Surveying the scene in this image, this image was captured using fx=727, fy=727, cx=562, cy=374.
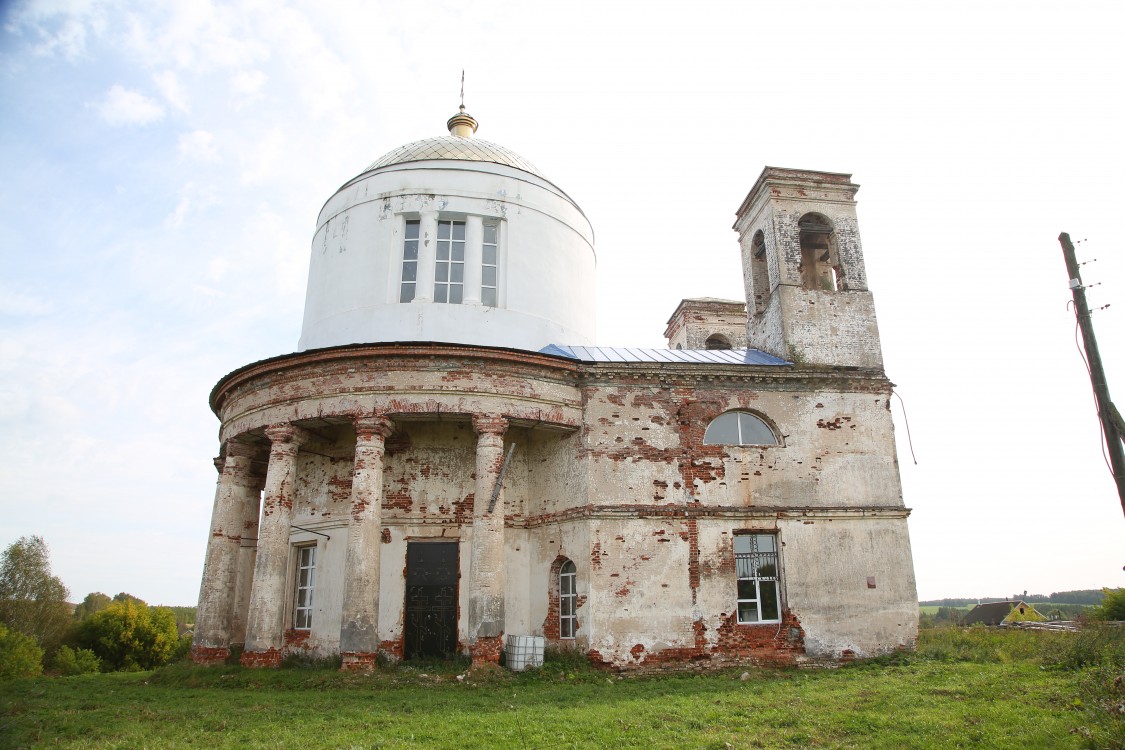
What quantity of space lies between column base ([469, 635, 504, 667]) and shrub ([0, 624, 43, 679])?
20342 millimetres

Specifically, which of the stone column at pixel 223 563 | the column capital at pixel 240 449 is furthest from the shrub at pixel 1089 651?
the column capital at pixel 240 449

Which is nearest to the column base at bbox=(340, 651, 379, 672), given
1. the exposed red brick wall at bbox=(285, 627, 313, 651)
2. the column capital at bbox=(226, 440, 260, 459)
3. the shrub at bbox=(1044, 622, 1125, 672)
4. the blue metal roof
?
the exposed red brick wall at bbox=(285, 627, 313, 651)

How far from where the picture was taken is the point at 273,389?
48.8ft

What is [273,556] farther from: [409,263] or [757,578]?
[757,578]

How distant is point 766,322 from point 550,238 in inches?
231

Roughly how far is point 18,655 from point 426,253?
22376 millimetres

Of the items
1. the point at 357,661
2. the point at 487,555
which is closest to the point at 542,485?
the point at 487,555

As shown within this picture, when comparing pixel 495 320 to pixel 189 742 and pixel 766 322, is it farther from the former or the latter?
pixel 189 742

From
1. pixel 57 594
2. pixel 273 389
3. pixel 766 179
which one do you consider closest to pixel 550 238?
pixel 766 179

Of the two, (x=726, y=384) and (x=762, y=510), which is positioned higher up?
(x=726, y=384)

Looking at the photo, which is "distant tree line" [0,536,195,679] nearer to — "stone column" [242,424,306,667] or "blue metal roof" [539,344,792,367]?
"stone column" [242,424,306,667]

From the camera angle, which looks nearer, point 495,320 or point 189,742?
point 189,742

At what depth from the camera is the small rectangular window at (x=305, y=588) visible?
51.1ft

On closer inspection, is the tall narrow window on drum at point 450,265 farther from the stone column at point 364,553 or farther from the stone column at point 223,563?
the stone column at point 223,563
